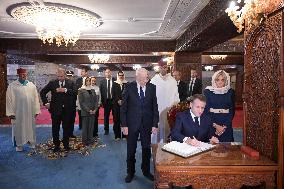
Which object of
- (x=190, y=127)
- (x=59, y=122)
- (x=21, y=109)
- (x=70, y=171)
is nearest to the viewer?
(x=190, y=127)

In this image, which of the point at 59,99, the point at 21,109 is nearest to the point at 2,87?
the point at 21,109

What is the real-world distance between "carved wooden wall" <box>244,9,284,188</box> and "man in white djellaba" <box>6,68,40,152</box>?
16.8ft

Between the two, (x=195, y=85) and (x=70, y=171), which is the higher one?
(x=195, y=85)

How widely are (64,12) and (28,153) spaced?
3.19 m

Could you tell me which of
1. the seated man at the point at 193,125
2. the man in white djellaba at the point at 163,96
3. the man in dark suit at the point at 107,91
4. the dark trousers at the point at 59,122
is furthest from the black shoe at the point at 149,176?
the man in dark suit at the point at 107,91

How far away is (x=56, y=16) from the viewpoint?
5863 millimetres

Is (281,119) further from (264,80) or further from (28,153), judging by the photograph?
(28,153)

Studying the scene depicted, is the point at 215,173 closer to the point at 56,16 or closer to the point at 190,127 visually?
the point at 190,127

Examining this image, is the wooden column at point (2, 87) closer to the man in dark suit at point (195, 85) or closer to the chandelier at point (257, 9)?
the man in dark suit at point (195, 85)

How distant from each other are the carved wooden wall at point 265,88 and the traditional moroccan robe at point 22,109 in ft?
16.8

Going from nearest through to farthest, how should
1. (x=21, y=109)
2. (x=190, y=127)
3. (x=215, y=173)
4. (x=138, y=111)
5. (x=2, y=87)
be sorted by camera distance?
1. (x=215, y=173)
2. (x=190, y=127)
3. (x=138, y=111)
4. (x=21, y=109)
5. (x=2, y=87)

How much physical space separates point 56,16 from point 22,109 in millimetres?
2338

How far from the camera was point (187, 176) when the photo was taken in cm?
244

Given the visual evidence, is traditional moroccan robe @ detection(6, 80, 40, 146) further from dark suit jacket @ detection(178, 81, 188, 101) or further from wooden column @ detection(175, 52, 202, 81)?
wooden column @ detection(175, 52, 202, 81)
